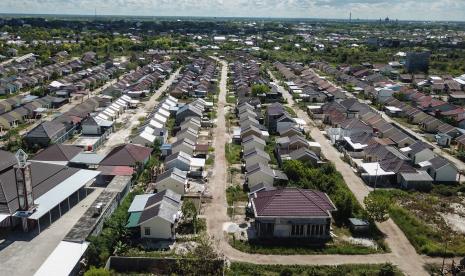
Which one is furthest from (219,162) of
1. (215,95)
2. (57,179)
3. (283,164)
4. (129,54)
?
(129,54)

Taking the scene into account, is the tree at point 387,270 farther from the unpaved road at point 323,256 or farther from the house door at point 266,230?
the house door at point 266,230

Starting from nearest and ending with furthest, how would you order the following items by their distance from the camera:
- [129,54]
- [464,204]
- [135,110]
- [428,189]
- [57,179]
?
[57,179], [464,204], [428,189], [135,110], [129,54]

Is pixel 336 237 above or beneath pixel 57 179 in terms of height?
beneath

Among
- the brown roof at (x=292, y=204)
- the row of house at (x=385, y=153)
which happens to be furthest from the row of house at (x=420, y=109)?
the brown roof at (x=292, y=204)

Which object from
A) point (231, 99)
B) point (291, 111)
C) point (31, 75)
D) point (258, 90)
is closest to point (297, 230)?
point (291, 111)

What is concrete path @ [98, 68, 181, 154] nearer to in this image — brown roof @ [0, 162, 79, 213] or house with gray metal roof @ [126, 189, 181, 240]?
brown roof @ [0, 162, 79, 213]

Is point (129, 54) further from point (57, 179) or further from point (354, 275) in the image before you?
point (354, 275)
